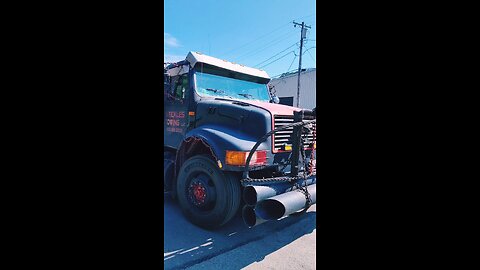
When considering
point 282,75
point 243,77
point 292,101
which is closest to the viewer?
point 243,77

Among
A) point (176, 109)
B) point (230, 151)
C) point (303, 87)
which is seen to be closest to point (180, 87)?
point (176, 109)

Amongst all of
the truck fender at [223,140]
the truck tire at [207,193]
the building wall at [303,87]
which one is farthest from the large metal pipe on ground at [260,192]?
the building wall at [303,87]

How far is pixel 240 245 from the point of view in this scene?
329 cm

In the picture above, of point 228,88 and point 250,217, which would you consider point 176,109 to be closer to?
point 228,88

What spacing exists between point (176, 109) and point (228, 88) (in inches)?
40.4

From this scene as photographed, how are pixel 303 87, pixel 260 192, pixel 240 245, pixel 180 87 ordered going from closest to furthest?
pixel 260 192, pixel 240 245, pixel 180 87, pixel 303 87

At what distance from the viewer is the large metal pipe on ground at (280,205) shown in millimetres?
2969

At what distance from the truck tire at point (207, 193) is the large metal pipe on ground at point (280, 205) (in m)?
0.50

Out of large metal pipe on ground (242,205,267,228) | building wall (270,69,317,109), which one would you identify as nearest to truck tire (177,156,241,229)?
large metal pipe on ground (242,205,267,228)
